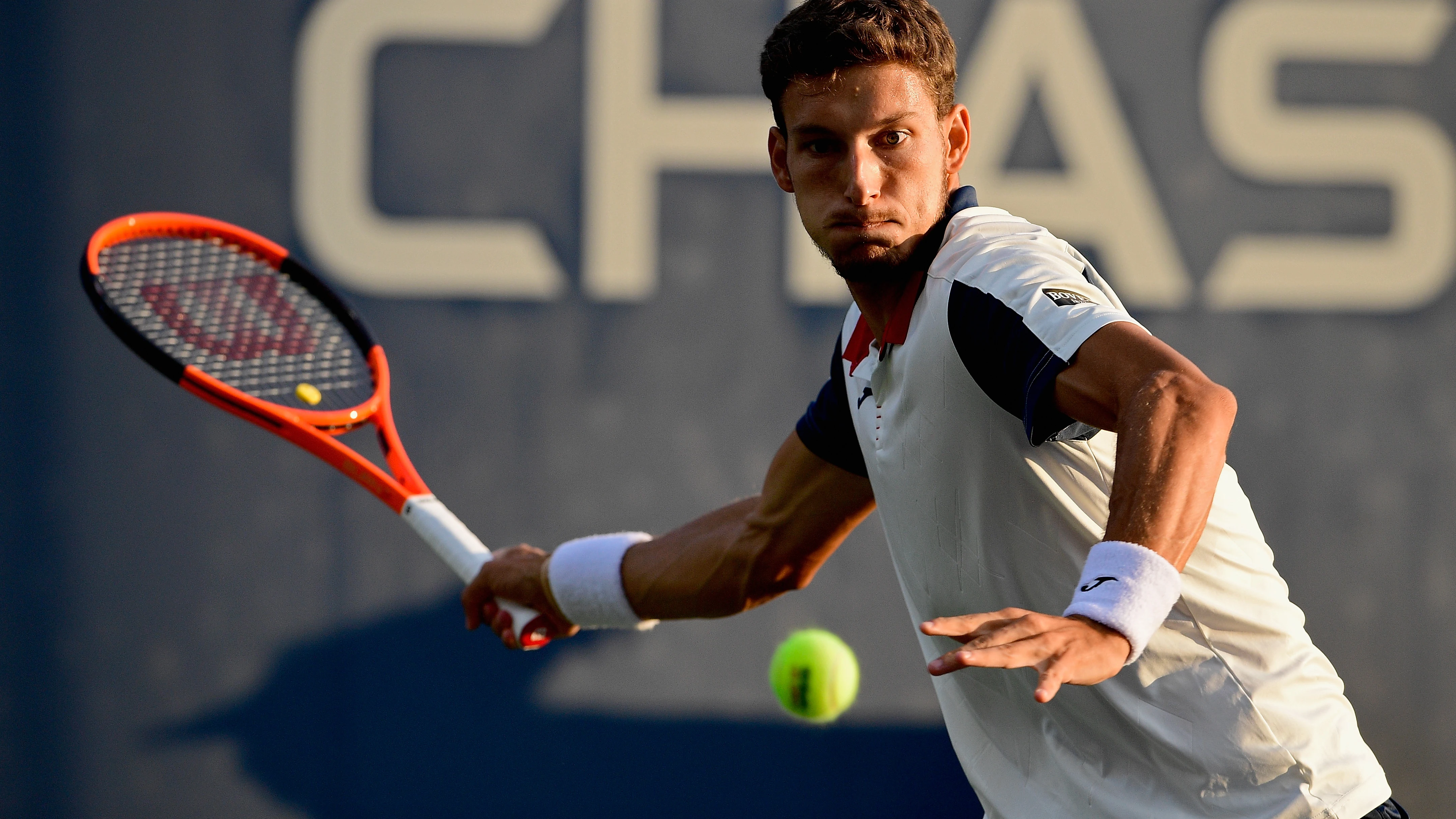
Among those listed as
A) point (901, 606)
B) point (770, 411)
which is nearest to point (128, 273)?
point (770, 411)

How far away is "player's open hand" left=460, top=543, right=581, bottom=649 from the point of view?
203cm

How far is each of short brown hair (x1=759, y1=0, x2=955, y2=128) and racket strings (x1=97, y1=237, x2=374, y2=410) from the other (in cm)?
135

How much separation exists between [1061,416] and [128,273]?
2294mm

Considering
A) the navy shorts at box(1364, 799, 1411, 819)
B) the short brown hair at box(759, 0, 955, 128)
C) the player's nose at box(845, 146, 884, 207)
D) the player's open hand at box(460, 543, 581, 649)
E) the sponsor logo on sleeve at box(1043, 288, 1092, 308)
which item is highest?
the short brown hair at box(759, 0, 955, 128)

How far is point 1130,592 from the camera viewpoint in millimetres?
971

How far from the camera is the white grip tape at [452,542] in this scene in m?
2.04

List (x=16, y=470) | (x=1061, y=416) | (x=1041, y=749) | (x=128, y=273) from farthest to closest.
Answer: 1. (x=16, y=470)
2. (x=128, y=273)
3. (x=1041, y=749)
4. (x=1061, y=416)

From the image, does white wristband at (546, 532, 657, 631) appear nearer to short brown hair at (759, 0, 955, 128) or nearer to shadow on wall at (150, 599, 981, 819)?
short brown hair at (759, 0, 955, 128)

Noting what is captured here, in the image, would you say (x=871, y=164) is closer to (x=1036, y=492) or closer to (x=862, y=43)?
(x=862, y=43)

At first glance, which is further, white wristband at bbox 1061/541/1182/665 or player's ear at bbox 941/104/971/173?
player's ear at bbox 941/104/971/173

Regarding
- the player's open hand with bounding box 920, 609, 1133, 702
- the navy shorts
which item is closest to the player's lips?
the player's open hand with bounding box 920, 609, 1133, 702

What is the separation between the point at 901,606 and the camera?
3.10 m

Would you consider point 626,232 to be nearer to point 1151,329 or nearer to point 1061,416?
point 1151,329

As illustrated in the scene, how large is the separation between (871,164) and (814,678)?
1748mm
